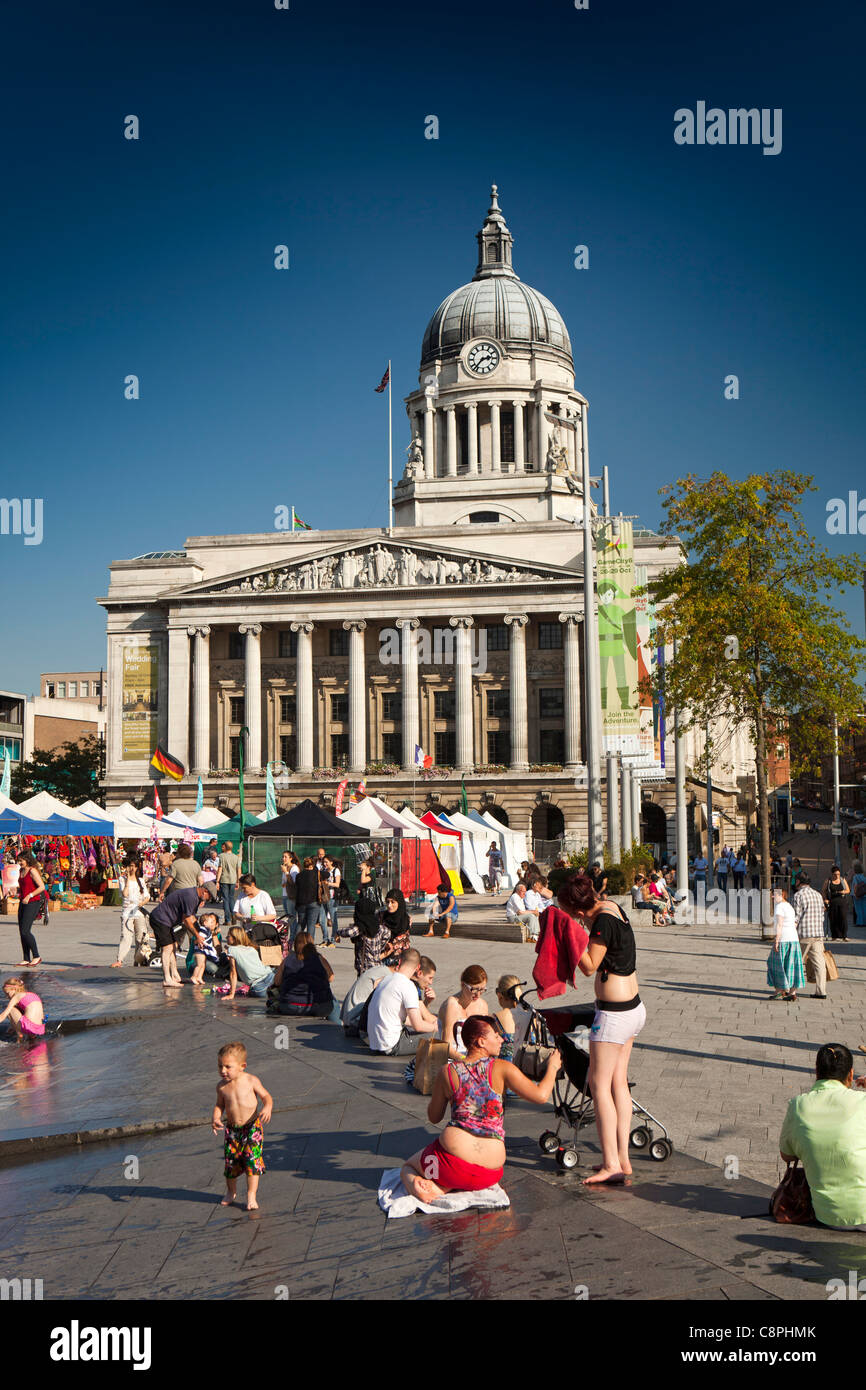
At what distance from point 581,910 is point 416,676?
60799mm

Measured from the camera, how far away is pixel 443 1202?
757 centimetres

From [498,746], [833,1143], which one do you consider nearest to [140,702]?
[498,746]

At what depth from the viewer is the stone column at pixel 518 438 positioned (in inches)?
3474

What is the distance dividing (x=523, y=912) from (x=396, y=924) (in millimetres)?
12914

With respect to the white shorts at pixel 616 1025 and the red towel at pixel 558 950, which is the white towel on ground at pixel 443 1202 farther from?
the red towel at pixel 558 950

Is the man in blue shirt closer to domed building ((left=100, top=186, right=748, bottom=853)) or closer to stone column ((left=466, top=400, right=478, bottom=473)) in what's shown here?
domed building ((left=100, top=186, right=748, bottom=853))

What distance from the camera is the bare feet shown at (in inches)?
321

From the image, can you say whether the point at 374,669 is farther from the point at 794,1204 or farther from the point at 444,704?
the point at 794,1204

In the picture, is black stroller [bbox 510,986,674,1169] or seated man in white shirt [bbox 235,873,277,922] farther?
seated man in white shirt [bbox 235,873,277,922]

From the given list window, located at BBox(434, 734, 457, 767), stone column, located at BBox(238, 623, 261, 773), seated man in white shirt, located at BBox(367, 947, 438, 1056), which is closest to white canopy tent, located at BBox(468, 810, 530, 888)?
window, located at BBox(434, 734, 457, 767)

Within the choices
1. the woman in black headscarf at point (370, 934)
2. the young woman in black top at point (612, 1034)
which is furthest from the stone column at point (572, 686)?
the young woman in black top at point (612, 1034)

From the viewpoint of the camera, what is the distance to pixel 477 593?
6862 cm

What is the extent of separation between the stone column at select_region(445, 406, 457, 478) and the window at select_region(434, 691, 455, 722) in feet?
75.2
